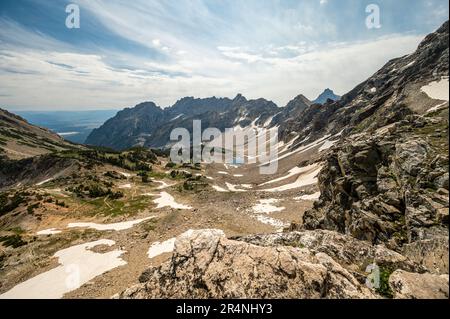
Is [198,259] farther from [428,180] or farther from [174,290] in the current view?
[428,180]

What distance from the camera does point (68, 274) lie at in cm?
2852

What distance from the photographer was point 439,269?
7684 mm

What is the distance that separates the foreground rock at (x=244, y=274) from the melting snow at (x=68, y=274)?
Result: 2243 centimetres

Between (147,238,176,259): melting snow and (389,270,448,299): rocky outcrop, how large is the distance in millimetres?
28138

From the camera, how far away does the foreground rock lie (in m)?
7.93

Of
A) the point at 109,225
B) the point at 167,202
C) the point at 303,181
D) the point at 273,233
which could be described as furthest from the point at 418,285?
the point at 303,181

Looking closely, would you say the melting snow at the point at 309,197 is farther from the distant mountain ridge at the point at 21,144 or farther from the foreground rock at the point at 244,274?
the distant mountain ridge at the point at 21,144

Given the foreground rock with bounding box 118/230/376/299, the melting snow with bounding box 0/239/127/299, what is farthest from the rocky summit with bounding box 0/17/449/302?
the melting snow with bounding box 0/239/127/299

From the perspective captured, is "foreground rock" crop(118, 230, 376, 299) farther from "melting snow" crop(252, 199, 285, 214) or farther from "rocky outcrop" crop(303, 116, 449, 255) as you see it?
"melting snow" crop(252, 199, 285, 214)

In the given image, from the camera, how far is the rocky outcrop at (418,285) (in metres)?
6.57

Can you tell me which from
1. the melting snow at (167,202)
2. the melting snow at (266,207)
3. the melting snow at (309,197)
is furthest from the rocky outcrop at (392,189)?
the melting snow at (167,202)

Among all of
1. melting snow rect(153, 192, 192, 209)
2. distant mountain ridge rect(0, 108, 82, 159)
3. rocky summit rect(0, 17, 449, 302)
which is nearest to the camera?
rocky summit rect(0, 17, 449, 302)

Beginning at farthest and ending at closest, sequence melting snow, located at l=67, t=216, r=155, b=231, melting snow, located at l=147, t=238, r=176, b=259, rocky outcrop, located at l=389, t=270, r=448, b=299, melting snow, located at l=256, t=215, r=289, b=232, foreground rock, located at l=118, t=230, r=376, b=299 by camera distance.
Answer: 1. melting snow, located at l=67, t=216, r=155, b=231
2. melting snow, located at l=256, t=215, r=289, b=232
3. melting snow, located at l=147, t=238, r=176, b=259
4. foreground rock, located at l=118, t=230, r=376, b=299
5. rocky outcrop, located at l=389, t=270, r=448, b=299

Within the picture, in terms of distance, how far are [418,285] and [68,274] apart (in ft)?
108
